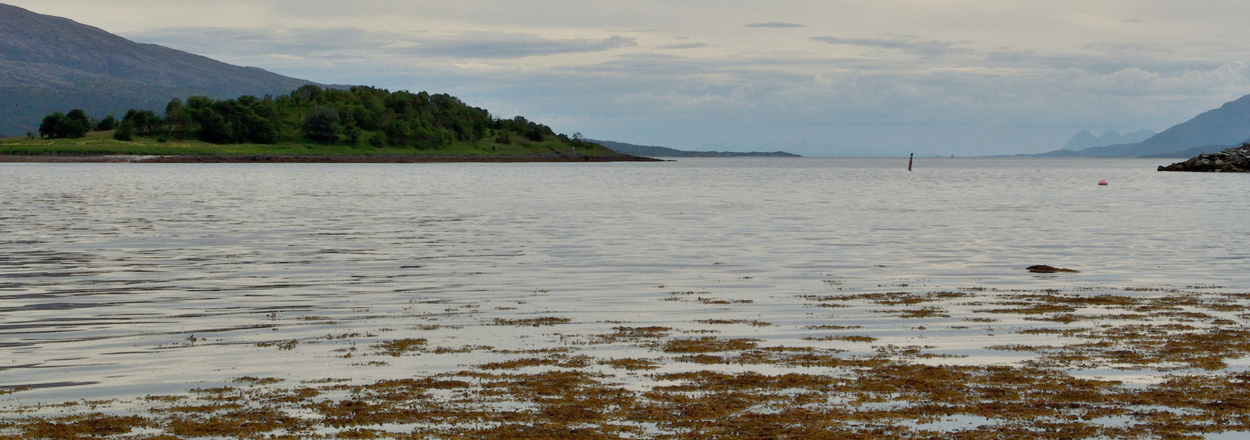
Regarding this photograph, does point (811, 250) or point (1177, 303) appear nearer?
point (1177, 303)

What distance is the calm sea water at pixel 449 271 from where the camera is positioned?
1669cm

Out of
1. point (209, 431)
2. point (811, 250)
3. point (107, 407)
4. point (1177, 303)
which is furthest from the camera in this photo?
point (811, 250)

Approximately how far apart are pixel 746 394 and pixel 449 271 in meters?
16.4

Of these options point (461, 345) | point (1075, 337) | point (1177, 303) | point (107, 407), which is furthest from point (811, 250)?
point (107, 407)

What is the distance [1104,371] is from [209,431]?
10.7 m

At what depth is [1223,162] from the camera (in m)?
168

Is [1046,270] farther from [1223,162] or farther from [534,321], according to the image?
[1223,162]

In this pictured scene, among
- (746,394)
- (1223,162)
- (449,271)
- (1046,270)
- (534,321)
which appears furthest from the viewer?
(1223,162)

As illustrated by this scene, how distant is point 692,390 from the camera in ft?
44.1

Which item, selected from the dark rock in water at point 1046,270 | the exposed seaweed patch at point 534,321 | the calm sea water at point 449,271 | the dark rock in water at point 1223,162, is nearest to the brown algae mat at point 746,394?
the exposed seaweed patch at point 534,321

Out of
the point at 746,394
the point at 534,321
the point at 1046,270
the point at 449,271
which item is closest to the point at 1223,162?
the point at 1046,270

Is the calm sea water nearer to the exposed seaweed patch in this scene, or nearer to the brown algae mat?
the exposed seaweed patch

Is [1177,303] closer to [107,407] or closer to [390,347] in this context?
[390,347]

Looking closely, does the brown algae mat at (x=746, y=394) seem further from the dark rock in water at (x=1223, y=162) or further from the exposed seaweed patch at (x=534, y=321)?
the dark rock in water at (x=1223, y=162)
